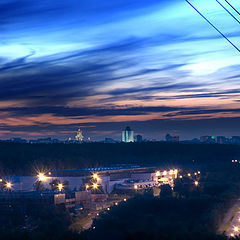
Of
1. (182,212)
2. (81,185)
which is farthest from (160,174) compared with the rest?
(182,212)

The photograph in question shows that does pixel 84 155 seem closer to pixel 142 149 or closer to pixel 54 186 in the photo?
pixel 142 149

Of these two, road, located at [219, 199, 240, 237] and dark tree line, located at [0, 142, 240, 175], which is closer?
road, located at [219, 199, 240, 237]

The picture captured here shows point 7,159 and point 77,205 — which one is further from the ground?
point 7,159

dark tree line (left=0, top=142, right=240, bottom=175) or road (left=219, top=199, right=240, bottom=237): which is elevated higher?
dark tree line (left=0, top=142, right=240, bottom=175)

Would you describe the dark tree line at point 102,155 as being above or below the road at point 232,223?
above

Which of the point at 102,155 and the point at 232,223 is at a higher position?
the point at 102,155

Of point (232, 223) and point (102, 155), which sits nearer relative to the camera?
point (232, 223)

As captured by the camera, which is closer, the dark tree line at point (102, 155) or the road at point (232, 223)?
the road at point (232, 223)

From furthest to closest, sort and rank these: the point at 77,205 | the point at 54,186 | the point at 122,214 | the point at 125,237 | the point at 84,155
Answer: the point at 84,155
the point at 54,186
the point at 77,205
the point at 122,214
the point at 125,237
